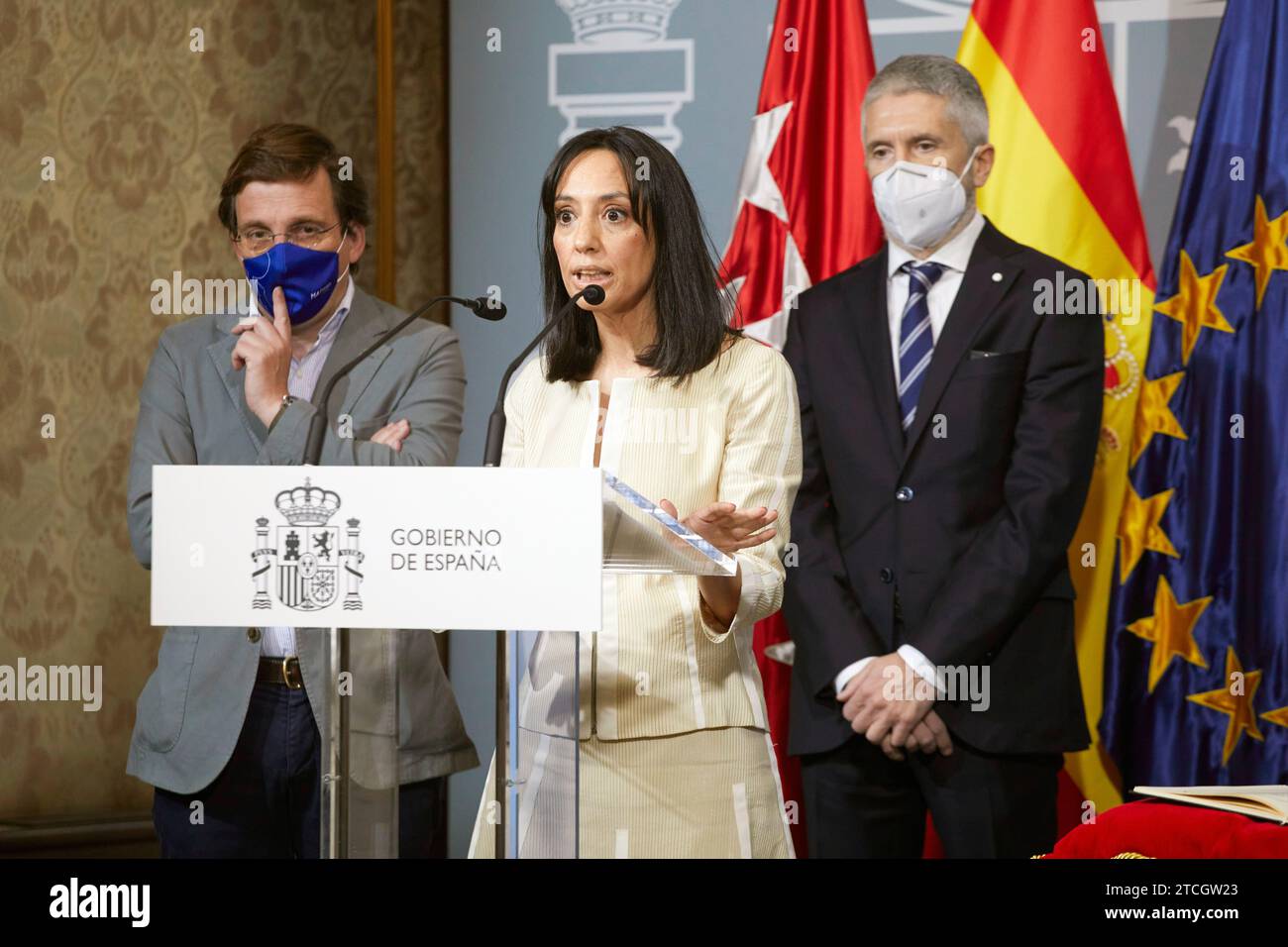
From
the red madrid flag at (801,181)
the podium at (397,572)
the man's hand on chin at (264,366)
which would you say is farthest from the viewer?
the red madrid flag at (801,181)

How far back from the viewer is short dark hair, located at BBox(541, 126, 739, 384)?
2.38 meters

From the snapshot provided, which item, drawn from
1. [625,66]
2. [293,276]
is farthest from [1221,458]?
[293,276]

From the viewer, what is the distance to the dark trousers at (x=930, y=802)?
2.96m

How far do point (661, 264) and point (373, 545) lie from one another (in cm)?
91

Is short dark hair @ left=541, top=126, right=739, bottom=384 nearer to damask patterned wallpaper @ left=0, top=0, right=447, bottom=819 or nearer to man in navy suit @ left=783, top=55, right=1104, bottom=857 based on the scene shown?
man in navy suit @ left=783, top=55, right=1104, bottom=857

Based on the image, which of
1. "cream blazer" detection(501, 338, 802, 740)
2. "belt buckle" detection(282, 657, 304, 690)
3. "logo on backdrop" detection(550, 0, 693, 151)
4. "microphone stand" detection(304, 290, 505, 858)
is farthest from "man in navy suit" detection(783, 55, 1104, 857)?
"microphone stand" detection(304, 290, 505, 858)

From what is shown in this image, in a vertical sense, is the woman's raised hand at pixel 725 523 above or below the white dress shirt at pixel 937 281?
below

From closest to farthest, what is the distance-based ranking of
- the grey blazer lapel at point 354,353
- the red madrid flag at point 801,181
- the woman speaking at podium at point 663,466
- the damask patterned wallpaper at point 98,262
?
the woman speaking at podium at point 663,466
the grey blazer lapel at point 354,353
the red madrid flag at point 801,181
the damask patterned wallpaper at point 98,262

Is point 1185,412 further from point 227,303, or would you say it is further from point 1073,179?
point 227,303

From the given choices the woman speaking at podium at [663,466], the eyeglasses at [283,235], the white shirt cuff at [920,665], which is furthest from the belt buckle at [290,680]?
the white shirt cuff at [920,665]

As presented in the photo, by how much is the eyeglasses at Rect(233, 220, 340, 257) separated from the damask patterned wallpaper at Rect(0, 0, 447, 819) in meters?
0.61

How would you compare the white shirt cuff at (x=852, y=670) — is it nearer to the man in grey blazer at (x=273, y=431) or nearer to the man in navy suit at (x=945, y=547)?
the man in navy suit at (x=945, y=547)

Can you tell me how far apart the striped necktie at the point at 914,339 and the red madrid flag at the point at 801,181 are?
17 centimetres

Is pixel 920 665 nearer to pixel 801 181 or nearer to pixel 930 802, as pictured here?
pixel 930 802
